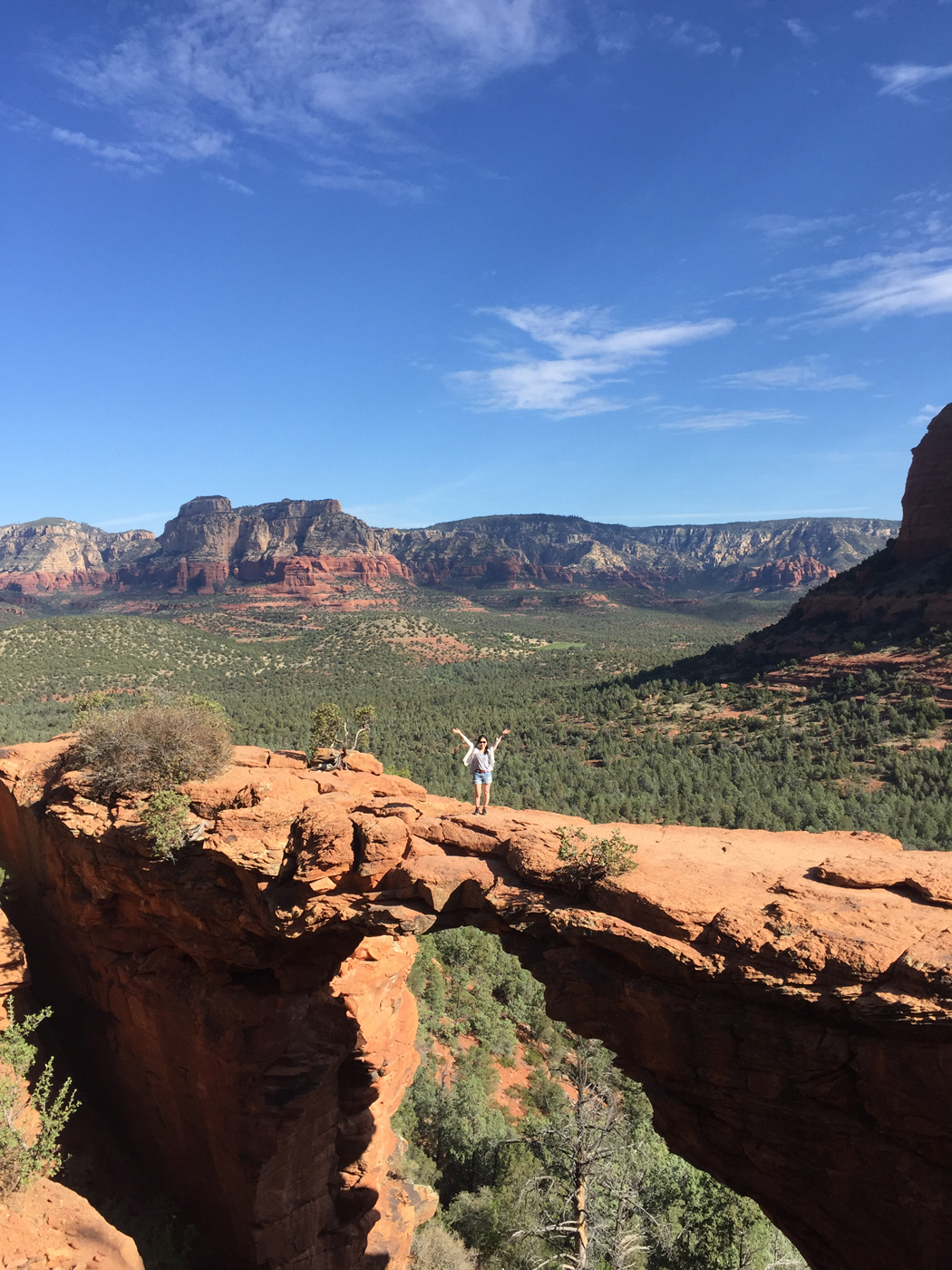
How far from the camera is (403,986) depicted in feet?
46.5

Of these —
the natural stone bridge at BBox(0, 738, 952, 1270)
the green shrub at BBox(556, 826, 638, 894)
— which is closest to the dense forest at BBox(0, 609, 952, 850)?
the natural stone bridge at BBox(0, 738, 952, 1270)

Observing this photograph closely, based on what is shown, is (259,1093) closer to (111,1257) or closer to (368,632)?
(111,1257)

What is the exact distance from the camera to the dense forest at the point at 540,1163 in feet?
45.6

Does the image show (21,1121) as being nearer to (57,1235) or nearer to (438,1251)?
(57,1235)

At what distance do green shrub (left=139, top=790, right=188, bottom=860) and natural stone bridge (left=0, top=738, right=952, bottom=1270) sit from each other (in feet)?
1.04

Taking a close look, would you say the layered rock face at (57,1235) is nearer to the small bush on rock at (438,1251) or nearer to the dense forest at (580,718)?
the small bush on rock at (438,1251)

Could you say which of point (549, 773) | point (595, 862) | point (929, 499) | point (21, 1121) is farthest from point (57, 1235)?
point (929, 499)

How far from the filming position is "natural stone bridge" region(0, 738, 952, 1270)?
637 centimetres

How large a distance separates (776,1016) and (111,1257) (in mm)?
9087

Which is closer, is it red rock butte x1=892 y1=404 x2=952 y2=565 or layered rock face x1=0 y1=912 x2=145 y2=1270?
layered rock face x1=0 y1=912 x2=145 y2=1270

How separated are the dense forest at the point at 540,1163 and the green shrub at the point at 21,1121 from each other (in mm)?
8761

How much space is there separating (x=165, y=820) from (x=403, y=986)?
6.75 m

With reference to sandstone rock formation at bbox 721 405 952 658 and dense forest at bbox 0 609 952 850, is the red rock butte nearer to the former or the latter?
sandstone rock formation at bbox 721 405 952 658

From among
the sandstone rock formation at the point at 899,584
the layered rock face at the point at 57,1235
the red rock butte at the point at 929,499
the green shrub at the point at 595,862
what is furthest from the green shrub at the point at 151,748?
the red rock butte at the point at 929,499
